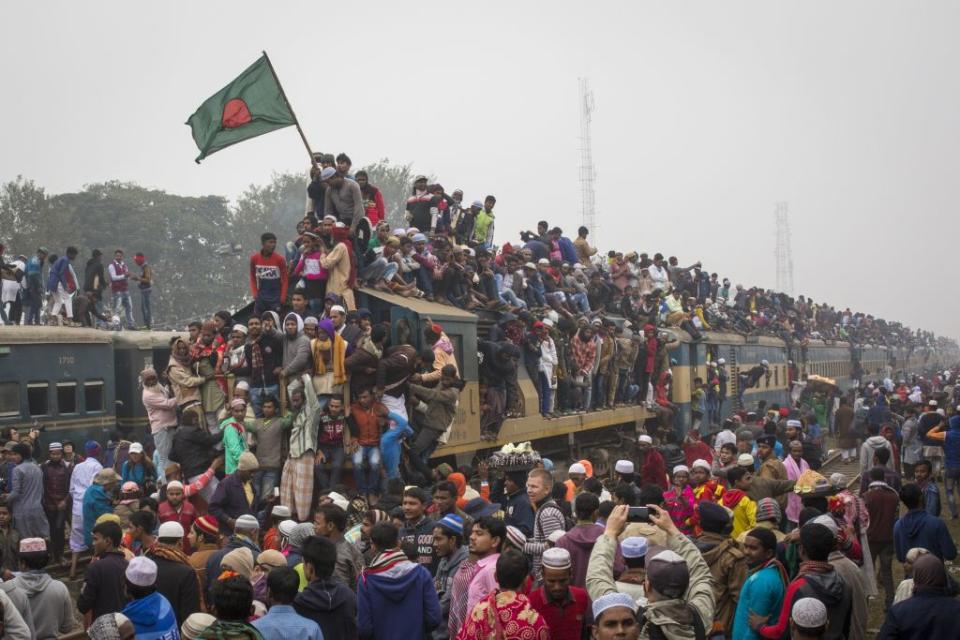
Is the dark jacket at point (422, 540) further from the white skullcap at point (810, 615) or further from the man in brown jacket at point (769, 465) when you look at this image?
the man in brown jacket at point (769, 465)

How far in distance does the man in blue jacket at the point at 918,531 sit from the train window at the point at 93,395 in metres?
13.5

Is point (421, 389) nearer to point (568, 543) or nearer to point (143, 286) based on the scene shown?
point (568, 543)

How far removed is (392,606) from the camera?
235 inches

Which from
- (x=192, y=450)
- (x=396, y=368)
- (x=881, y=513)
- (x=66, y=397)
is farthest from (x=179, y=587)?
(x=66, y=397)

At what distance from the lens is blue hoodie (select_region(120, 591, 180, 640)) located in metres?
5.67

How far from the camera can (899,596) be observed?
20.9 feet

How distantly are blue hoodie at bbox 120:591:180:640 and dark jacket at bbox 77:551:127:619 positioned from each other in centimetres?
128

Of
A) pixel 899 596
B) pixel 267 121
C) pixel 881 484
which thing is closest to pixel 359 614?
pixel 899 596

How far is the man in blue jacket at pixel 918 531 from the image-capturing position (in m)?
A: 8.88

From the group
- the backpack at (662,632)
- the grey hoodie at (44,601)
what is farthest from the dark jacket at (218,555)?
the backpack at (662,632)

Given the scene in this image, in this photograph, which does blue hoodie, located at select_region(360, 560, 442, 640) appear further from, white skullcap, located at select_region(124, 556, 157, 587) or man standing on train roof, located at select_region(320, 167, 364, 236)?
man standing on train roof, located at select_region(320, 167, 364, 236)

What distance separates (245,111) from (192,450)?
533 cm

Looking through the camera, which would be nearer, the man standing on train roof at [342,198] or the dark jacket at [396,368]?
the dark jacket at [396,368]

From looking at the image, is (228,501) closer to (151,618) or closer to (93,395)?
(151,618)
